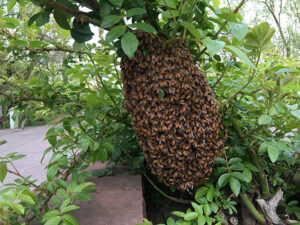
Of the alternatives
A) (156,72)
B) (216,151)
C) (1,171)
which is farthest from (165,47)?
(1,171)

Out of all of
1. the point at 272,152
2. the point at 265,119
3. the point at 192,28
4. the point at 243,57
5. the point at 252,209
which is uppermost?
the point at 192,28

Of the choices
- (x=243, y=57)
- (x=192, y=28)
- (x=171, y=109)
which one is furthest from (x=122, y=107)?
(x=243, y=57)

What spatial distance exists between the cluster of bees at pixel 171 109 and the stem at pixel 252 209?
232mm

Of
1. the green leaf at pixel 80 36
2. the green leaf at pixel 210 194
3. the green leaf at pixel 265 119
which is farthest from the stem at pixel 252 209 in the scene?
the green leaf at pixel 80 36

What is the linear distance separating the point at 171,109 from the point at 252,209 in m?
0.55

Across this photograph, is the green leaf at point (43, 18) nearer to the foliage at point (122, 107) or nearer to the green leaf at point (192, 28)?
the foliage at point (122, 107)

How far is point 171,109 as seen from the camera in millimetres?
829

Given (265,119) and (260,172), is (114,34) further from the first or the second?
(260,172)

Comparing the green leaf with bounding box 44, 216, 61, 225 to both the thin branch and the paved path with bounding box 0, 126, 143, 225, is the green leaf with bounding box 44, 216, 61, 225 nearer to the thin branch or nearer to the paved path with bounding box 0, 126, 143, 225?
the paved path with bounding box 0, 126, 143, 225

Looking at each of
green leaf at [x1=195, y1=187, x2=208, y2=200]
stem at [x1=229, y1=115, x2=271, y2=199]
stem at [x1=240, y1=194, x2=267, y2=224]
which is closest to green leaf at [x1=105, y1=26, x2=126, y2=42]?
stem at [x1=229, y1=115, x2=271, y2=199]

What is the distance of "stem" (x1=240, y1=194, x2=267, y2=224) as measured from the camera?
3.08 feet

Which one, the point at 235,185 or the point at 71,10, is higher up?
the point at 71,10

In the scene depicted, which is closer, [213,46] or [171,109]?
[213,46]

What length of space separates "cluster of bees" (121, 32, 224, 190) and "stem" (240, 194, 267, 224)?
0.23m
